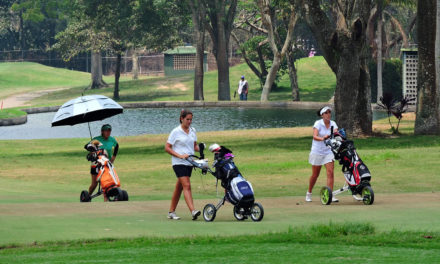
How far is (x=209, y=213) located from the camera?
13.5 metres

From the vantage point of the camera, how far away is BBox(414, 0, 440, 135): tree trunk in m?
30.8

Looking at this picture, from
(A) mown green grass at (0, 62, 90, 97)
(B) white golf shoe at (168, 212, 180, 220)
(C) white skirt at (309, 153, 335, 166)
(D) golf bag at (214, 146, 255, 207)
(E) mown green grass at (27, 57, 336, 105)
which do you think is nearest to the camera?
(D) golf bag at (214, 146, 255, 207)

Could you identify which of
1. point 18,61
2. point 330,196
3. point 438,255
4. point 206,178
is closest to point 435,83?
point 206,178

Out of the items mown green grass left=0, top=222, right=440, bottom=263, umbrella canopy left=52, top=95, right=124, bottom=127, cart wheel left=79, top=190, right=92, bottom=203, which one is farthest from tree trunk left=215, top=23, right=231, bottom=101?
mown green grass left=0, top=222, right=440, bottom=263

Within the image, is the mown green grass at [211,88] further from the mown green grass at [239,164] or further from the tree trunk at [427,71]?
the tree trunk at [427,71]

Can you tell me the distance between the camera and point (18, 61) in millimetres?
100562

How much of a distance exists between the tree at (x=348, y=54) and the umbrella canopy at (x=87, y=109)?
13.8 meters

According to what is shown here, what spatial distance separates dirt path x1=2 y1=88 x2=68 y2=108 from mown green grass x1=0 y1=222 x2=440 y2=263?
56715 mm

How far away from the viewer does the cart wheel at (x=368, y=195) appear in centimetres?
1536

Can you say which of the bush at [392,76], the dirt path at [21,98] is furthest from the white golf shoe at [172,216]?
the dirt path at [21,98]

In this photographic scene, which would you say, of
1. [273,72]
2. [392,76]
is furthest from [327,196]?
[392,76]

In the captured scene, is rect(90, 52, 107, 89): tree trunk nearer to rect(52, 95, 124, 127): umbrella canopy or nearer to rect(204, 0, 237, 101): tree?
rect(204, 0, 237, 101): tree

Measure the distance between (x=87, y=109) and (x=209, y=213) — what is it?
5047mm

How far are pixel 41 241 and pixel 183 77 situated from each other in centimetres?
6846
